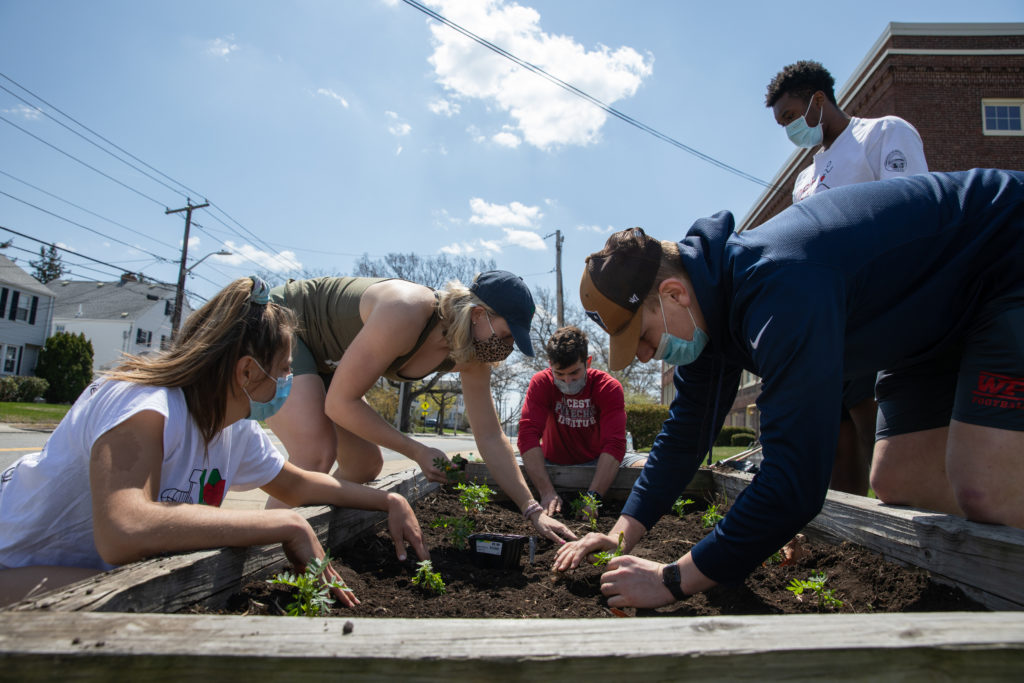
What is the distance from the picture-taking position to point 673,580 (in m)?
1.72

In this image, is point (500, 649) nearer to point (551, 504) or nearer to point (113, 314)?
point (551, 504)

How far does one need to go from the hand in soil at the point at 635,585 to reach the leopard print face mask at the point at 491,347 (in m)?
1.56

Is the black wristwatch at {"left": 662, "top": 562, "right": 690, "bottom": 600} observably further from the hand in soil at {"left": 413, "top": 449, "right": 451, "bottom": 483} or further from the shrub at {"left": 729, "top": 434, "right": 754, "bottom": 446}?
the shrub at {"left": 729, "top": 434, "right": 754, "bottom": 446}

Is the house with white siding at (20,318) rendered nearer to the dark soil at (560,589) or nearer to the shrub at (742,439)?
the shrub at (742,439)

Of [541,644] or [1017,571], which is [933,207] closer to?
[1017,571]

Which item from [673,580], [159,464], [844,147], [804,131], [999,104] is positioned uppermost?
[999,104]

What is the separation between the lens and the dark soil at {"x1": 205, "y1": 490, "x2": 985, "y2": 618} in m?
1.86

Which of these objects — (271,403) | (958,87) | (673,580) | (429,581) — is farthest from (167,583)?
(958,87)

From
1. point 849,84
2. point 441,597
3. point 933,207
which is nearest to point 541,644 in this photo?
point 441,597

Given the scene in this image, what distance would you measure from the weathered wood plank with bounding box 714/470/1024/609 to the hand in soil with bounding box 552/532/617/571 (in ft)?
3.22

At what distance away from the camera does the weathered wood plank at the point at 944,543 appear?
1.63m

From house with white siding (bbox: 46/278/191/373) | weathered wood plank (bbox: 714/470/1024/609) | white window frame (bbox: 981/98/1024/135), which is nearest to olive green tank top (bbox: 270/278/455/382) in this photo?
weathered wood plank (bbox: 714/470/1024/609)

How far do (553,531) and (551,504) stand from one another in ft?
2.16

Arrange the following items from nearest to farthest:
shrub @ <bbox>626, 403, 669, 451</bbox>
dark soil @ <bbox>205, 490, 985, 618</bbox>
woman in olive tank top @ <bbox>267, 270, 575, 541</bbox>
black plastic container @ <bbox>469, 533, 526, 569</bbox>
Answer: dark soil @ <bbox>205, 490, 985, 618</bbox> → black plastic container @ <bbox>469, 533, 526, 569</bbox> → woman in olive tank top @ <bbox>267, 270, 575, 541</bbox> → shrub @ <bbox>626, 403, 669, 451</bbox>
